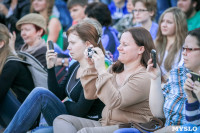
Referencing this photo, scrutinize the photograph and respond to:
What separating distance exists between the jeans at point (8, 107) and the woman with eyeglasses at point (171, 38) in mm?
1940

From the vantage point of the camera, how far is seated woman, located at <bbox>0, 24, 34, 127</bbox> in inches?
173

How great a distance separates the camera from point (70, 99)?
13.5 ft

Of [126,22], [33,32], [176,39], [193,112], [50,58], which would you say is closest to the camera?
[193,112]

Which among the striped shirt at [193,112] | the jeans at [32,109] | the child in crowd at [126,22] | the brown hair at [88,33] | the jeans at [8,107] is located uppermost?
the brown hair at [88,33]

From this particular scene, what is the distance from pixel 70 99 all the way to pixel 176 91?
1.36m

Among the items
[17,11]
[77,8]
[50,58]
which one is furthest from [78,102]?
[17,11]

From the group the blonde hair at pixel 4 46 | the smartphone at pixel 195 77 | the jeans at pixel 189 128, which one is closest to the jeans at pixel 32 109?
the blonde hair at pixel 4 46

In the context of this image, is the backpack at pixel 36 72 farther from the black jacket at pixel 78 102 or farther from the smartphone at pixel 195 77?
the smartphone at pixel 195 77

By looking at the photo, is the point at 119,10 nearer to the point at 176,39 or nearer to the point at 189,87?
the point at 176,39

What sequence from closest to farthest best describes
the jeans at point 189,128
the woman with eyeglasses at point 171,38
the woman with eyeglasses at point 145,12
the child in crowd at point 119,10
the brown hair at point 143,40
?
the jeans at point 189,128 → the brown hair at point 143,40 → the woman with eyeglasses at point 171,38 → the woman with eyeglasses at point 145,12 → the child in crowd at point 119,10

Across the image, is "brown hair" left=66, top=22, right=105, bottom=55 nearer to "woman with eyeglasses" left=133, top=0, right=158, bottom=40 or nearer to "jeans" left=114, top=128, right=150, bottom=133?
"jeans" left=114, top=128, right=150, bottom=133

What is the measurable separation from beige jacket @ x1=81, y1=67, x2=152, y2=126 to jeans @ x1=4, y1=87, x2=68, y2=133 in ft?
2.22

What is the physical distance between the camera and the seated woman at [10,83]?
4.41 meters

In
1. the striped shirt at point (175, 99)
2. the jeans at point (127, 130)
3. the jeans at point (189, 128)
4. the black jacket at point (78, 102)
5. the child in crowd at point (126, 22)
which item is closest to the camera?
the jeans at point (189, 128)
